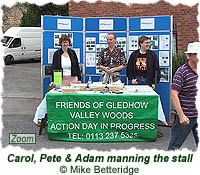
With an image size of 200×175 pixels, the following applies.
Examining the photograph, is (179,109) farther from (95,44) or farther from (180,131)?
(95,44)

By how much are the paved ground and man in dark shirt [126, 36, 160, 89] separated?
0.99 m

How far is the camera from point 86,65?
7.96 meters

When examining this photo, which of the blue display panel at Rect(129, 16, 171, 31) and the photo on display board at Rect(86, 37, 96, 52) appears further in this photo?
the photo on display board at Rect(86, 37, 96, 52)

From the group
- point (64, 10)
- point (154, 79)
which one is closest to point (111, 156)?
point (154, 79)

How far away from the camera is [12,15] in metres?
25.1

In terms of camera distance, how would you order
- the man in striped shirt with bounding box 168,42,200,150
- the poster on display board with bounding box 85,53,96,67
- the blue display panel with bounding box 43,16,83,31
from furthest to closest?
the poster on display board with bounding box 85,53,96,67
the blue display panel with bounding box 43,16,83,31
the man in striped shirt with bounding box 168,42,200,150

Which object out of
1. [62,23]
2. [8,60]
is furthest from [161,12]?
[8,60]

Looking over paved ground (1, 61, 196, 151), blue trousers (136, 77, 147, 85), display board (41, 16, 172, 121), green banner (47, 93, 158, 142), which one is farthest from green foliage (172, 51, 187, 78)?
green banner (47, 93, 158, 142)

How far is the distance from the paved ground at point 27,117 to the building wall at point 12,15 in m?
10.2

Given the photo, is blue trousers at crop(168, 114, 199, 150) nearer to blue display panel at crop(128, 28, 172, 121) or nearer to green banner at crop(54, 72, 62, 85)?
green banner at crop(54, 72, 62, 85)

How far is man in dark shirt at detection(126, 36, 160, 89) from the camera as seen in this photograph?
6.55 m

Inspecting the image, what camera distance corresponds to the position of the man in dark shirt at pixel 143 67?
6547 mm

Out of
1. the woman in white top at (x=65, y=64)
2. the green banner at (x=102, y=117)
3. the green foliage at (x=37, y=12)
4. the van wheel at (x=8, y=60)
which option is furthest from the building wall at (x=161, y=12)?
the green foliage at (x=37, y=12)

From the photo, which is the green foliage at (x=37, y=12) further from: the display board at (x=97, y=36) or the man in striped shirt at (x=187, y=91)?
the man in striped shirt at (x=187, y=91)
